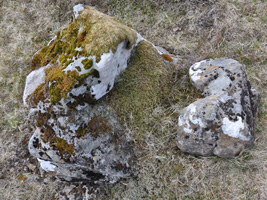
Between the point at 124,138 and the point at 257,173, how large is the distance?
2.25m

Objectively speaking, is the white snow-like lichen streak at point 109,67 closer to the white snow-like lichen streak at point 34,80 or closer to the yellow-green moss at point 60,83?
the yellow-green moss at point 60,83

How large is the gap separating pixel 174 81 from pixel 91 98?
1.71 metres

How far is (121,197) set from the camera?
3678 millimetres

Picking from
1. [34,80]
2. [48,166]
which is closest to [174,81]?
[34,80]

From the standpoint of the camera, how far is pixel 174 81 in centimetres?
406

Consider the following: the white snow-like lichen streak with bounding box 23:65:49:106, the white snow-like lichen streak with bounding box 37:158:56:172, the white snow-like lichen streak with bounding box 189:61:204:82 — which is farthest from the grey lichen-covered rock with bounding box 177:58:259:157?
the white snow-like lichen streak with bounding box 23:65:49:106

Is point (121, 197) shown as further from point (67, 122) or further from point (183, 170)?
point (67, 122)

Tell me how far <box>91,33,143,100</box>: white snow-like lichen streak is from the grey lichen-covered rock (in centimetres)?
140

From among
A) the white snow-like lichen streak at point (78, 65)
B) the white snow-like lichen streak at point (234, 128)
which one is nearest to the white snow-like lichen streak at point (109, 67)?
the white snow-like lichen streak at point (78, 65)

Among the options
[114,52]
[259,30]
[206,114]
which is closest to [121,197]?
[206,114]

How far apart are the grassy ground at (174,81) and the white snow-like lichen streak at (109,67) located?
3.37ft

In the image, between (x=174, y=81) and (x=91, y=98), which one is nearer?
(x=91, y=98)

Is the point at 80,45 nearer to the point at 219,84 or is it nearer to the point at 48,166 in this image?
the point at 48,166

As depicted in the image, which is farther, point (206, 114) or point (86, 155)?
point (86, 155)
